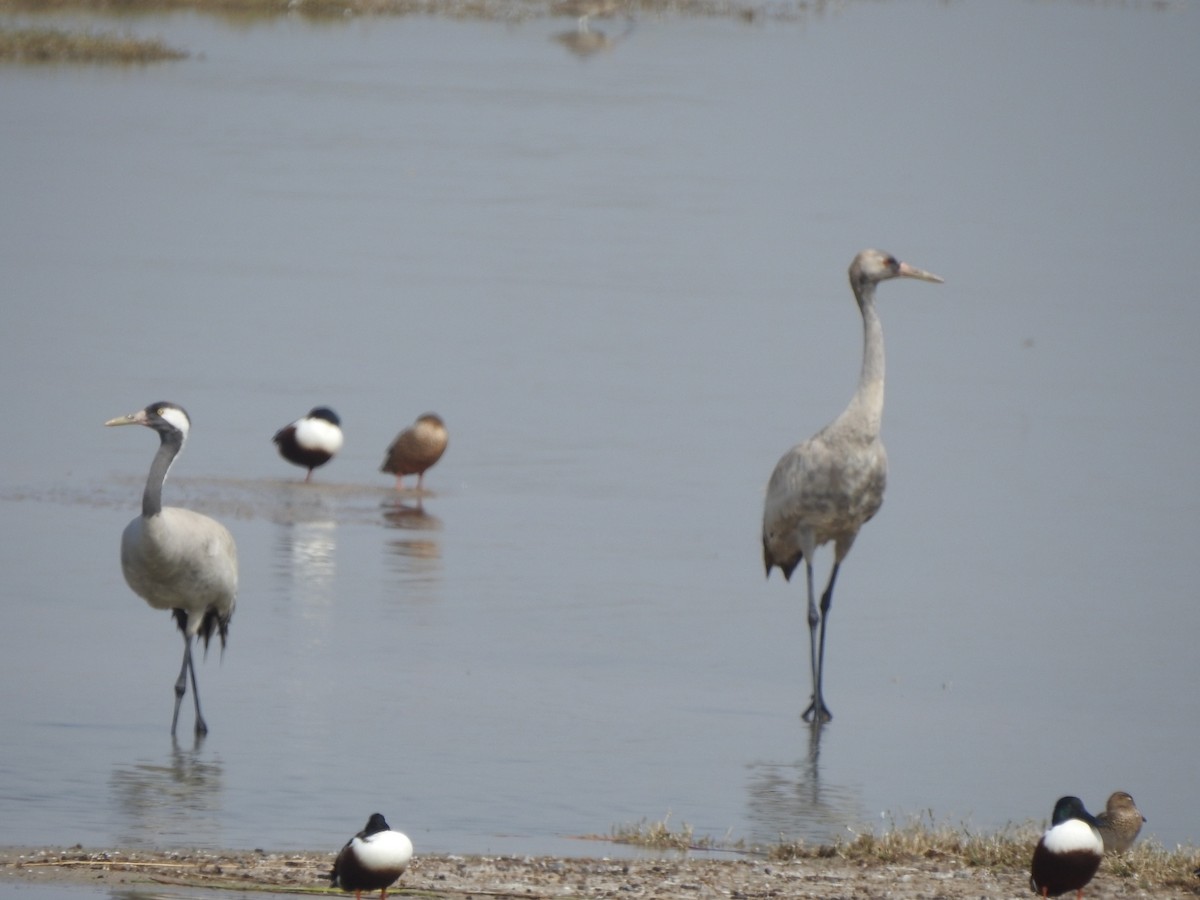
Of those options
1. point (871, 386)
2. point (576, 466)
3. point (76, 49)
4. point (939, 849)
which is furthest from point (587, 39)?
point (939, 849)

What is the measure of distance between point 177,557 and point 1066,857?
15.2 feet

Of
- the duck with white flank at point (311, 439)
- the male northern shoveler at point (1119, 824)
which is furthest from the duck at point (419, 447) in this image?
the male northern shoveler at point (1119, 824)

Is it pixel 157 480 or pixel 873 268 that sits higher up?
pixel 873 268

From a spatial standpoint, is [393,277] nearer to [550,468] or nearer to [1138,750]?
[550,468]

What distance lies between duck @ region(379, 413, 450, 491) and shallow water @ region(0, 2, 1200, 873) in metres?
0.27

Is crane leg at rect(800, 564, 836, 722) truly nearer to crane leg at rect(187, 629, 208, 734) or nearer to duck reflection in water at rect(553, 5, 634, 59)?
crane leg at rect(187, 629, 208, 734)

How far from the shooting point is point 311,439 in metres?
15.5

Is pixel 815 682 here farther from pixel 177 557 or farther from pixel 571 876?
pixel 571 876

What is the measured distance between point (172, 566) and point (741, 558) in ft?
15.1

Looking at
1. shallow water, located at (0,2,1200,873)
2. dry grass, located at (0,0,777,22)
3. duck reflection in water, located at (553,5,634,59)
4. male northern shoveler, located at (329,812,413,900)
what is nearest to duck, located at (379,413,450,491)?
shallow water, located at (0,2,1200,873)

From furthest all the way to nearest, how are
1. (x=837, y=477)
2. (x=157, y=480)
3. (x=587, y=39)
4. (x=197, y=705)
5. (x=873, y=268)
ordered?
(x=587, y=39) → (x=873, y=268) → (x=837, y=477) → (x=157, y=480) → (x=197, y=705)

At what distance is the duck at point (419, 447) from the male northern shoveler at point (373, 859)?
8380 millimetres

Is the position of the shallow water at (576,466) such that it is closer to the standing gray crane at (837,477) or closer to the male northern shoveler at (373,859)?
the standing gray crane at (837,477)

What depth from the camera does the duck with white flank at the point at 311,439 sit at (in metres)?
15.5
